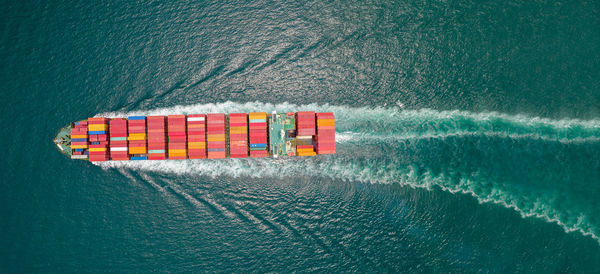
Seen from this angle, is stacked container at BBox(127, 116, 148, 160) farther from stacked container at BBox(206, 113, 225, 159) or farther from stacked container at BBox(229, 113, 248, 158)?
stacked container at BBox(229, 113, 248, 158)

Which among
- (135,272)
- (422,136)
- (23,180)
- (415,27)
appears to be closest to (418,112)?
(422,136)

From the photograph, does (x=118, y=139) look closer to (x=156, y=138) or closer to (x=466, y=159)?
(x=156, y=138)

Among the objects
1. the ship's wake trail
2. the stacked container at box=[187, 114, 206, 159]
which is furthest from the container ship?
the ship's wake trail

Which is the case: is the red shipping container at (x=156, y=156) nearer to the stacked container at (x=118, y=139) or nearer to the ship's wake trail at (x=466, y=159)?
the ship's wake trail at (x=466, y=159)

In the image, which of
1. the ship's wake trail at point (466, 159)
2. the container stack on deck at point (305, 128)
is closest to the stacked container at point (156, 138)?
the ship's wake trail at point (466, 159)

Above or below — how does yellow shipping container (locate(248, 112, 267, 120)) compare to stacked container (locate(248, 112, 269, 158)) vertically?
above
